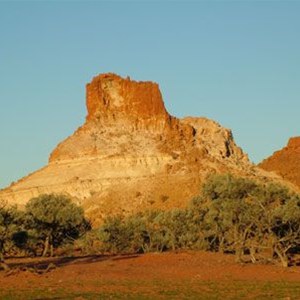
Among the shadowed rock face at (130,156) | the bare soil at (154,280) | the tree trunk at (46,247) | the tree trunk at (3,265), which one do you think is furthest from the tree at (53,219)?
the shadowed rock face at (130,156)

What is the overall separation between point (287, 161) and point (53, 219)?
9377 cm

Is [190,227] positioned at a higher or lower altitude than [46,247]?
higher

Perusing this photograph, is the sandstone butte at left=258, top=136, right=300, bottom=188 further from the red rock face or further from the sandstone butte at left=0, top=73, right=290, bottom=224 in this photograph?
the red rock face

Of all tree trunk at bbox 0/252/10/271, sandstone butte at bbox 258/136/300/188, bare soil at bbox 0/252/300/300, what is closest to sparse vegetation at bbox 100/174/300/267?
bare soil at bbox 0/252/300/300

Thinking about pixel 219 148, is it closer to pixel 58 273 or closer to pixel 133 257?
pixel 133 257

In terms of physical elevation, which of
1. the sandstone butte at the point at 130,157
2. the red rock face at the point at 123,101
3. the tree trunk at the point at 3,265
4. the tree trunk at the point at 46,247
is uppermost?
the red rock face at the point at 123,101

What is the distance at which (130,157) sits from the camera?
109250 millimetres

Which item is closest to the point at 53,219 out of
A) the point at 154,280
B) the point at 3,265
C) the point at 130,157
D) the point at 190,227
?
the point at 190,227

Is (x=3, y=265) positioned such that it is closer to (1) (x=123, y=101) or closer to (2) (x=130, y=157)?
(2) (x=130, y=157)

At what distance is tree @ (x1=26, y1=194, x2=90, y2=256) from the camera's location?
2124 inches

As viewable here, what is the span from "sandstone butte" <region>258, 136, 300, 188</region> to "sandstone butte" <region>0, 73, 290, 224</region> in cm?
995

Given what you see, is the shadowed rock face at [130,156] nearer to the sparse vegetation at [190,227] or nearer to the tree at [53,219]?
the sparse vegetation at [190,227]

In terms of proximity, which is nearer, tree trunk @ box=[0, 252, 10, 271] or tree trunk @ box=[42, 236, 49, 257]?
tree trunk @ box=[0, 252, 10, 271]

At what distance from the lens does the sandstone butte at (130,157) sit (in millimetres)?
99938
